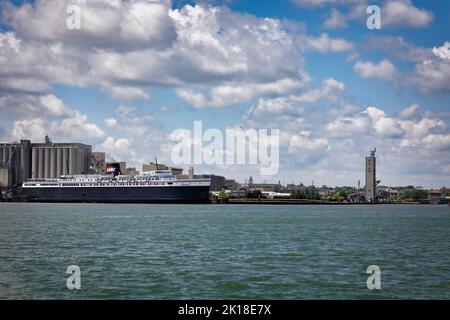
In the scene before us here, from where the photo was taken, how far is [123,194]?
157000 mm

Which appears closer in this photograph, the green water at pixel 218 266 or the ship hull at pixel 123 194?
the green water at pixel 218 266

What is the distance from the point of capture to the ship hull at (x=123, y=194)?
495ft

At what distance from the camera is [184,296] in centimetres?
2192

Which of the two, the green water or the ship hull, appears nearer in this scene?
the green water

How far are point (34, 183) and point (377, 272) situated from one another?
15772 cm

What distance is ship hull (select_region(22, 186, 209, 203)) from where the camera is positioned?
495 ft

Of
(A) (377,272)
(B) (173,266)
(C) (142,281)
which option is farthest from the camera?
(B) (173,266)

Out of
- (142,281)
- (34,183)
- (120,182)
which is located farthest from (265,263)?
(34,183)

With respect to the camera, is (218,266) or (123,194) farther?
(123,194)

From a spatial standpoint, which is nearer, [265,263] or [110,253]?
[265,263]

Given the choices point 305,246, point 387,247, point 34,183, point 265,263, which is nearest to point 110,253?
point 265,263

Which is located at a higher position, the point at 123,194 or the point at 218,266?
the point at 123,194
